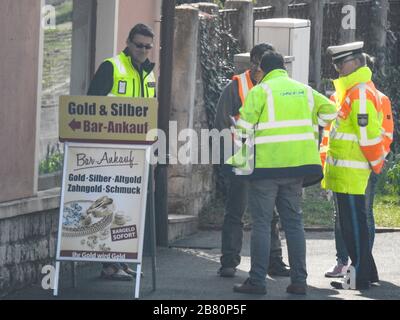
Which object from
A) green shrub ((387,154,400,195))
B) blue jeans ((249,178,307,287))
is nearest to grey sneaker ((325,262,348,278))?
blue jeans ((249,178,307,287))

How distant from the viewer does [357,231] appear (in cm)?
986

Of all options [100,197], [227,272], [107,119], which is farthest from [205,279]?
[107,119]

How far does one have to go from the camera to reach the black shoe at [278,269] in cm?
1048

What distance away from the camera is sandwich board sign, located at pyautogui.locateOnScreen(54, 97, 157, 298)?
933 cm

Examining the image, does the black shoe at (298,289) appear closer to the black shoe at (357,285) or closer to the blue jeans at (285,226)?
the blue jeans at (285,226)

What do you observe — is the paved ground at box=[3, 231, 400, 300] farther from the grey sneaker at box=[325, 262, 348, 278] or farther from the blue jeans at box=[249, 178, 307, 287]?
the blue jeans at box=[249, 178, 307, 287]

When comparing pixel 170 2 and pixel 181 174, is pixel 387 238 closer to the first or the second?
pixel 181 174

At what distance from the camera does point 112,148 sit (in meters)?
9.37

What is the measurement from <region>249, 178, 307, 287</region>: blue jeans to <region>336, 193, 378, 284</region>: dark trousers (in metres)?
0.52

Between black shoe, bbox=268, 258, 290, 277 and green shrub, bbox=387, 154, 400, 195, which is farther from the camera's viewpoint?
green shrub, bbox=387, 154, 400, 195

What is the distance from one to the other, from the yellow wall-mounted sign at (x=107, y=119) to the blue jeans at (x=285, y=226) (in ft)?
3.03

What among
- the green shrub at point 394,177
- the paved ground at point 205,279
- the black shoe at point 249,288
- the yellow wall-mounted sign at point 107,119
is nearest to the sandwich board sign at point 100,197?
the yellow wall-mounted sign at point 107,119

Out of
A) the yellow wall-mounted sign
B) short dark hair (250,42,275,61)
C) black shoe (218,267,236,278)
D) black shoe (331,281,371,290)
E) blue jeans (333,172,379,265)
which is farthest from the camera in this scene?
black shoe (218,267,236,278)

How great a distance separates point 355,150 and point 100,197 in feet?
6.55
